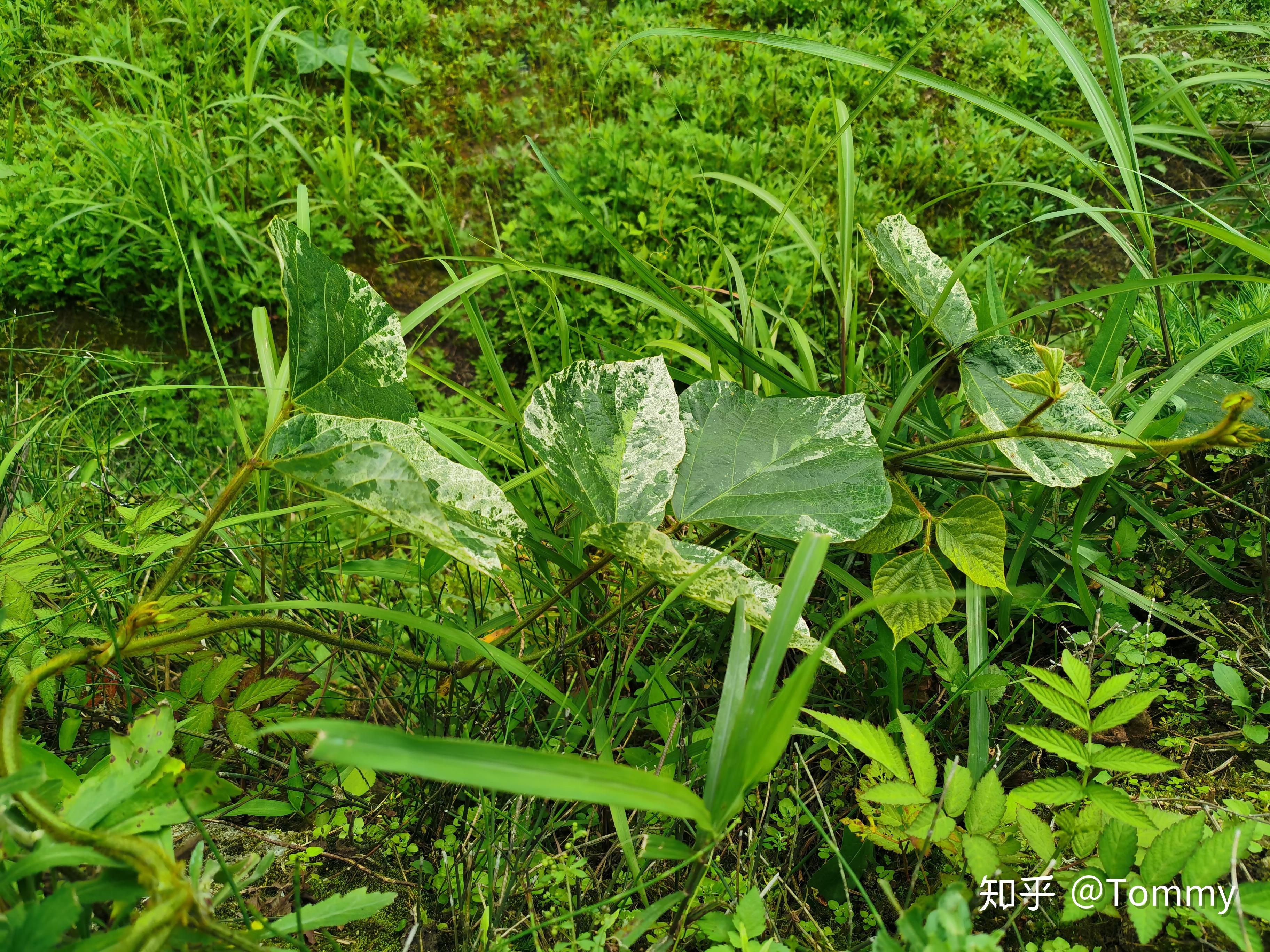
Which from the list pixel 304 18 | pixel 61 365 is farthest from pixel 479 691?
pixel 304 18

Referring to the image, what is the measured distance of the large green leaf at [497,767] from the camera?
53 cm

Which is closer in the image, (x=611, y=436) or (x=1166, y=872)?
(x=1166, y=872)

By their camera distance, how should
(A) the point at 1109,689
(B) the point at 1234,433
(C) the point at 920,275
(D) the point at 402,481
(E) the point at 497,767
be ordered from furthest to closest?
1. (C) the point at 920,275
2. (A) the point at 1109,689
3. (B) the point at 1234,433
4. (D) the point at 402,481
5. (E) the point at 497,767

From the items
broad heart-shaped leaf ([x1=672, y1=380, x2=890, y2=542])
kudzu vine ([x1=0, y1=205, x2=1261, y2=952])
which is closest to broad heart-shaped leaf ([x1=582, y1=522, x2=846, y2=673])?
kudzu vine ([x1=0, y1=205, x2=1261, y2=952])

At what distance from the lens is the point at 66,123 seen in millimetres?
2859

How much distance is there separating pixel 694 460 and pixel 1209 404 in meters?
0.97

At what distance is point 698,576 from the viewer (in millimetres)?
845

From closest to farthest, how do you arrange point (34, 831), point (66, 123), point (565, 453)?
point (34, 831), point (565, 453), point (66, 123)

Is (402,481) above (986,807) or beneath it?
above

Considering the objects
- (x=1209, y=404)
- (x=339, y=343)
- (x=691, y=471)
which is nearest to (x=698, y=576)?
(x=691, y=471)

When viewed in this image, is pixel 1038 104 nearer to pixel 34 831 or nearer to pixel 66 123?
pixel 34 831

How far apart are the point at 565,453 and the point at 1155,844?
2.71 ft

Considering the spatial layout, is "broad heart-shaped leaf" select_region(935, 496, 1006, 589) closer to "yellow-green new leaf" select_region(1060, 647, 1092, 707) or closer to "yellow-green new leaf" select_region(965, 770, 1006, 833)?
"yellow-green new leaf" select_region(1060, 647, 1092, 707)

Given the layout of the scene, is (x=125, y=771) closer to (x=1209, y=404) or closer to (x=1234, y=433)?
(x=1234, y=433)
